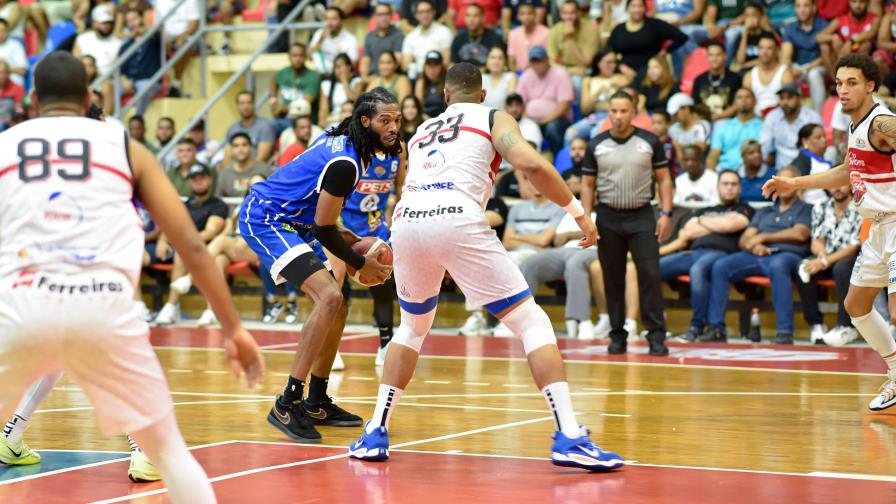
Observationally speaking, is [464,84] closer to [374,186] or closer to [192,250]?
[374,186]

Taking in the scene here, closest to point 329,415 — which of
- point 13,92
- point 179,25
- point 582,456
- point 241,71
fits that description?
point 582,456

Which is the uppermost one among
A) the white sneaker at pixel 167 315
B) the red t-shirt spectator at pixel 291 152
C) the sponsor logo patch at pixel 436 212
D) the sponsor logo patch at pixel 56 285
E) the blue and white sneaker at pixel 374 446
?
the sponsor logo patch at pixel 56 285

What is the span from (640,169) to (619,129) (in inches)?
17.6

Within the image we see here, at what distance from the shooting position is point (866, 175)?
840cm

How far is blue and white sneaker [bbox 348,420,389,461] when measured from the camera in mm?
6633

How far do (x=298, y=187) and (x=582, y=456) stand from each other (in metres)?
2.74

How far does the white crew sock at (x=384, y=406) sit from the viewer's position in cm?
670

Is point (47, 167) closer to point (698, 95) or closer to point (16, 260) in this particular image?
point (16, 260)

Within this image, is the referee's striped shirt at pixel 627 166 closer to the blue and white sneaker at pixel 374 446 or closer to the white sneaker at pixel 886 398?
the white sneaker at pixel 886 398

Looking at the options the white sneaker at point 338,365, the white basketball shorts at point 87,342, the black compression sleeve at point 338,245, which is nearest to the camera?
the white basketball shorts at point 87,342

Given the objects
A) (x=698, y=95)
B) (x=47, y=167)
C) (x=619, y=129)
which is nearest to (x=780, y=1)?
(x=698, y=95)

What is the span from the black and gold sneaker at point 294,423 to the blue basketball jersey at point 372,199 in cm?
167

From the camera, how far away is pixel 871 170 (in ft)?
27.5

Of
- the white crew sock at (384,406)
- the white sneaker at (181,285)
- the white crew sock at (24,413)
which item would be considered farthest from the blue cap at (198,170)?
the white crew sock at (384,406)
